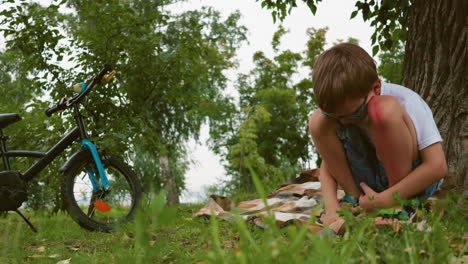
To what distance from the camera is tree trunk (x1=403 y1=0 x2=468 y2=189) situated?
405cm

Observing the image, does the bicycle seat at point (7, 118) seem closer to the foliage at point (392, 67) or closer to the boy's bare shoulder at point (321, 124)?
the boy's bare shoulder at point (321, 124)

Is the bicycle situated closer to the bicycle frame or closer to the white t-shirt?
the bicycle frame

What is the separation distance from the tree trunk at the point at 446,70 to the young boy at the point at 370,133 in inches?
62.1

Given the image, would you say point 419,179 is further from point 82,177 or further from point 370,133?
point 82,177

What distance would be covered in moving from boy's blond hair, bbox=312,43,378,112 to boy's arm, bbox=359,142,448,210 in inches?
18.0

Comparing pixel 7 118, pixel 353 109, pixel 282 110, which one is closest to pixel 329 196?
pixel 353 109

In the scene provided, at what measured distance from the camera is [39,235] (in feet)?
12.4

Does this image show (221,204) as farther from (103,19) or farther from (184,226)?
(103,19)

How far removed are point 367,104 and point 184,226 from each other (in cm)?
169

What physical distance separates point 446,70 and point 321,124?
82.7 inches

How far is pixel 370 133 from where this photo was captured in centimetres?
254

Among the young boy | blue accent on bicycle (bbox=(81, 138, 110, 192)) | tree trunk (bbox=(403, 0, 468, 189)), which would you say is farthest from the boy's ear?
blue accent on bicycle (bbox=(81, 138, 110, 192))

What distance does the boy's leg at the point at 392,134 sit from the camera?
2277 mm

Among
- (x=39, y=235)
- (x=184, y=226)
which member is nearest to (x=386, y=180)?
(x=184, y=226)
